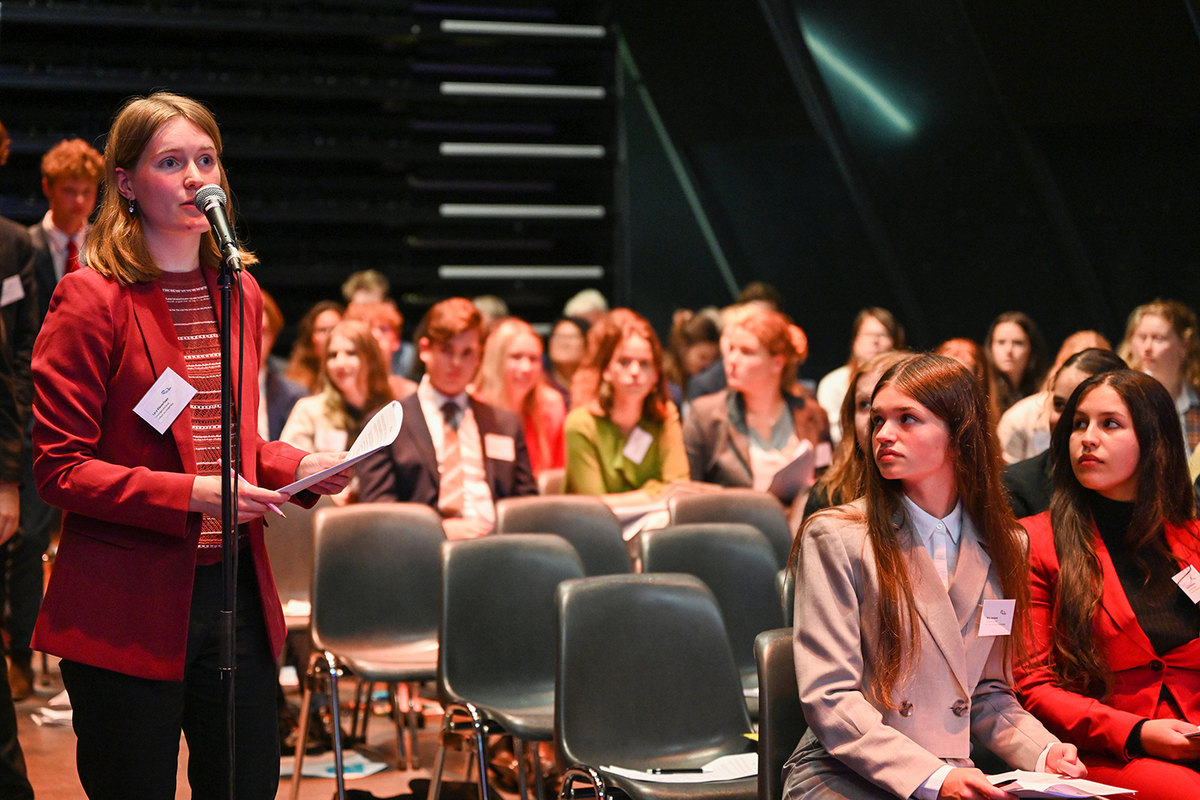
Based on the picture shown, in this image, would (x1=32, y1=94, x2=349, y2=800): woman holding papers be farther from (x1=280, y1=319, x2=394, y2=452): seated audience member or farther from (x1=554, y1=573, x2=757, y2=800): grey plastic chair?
(x1=280, y1=319, x2=394, y2=452): seated audience member

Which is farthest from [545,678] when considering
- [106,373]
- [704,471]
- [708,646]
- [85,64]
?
[85,64]

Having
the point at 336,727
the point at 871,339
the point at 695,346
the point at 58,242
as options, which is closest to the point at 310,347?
the point at 58,242

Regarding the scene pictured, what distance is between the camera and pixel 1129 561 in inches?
98.6

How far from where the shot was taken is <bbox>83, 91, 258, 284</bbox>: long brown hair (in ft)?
6.16

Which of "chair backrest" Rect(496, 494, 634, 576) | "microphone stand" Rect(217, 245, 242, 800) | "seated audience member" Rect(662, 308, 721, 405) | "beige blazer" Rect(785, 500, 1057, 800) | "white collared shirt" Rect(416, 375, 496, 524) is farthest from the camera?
"seated audience member" Rect(662, 308, 721, 405)

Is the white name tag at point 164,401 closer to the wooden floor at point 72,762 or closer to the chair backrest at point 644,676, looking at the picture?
the chair backrest at point 644,676

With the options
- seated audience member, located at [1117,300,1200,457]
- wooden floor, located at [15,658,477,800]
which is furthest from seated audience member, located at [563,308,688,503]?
seated audience member, located at [1117,300,1200,457]

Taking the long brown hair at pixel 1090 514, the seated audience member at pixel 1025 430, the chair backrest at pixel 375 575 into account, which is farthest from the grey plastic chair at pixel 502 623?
the seated audience member at pixel 1025 430

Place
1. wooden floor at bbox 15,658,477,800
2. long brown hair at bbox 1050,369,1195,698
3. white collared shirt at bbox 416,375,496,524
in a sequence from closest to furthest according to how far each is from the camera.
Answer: long brown hair at bbox 1050,369,1195,698, wooden floor at bbox 15,658,477,800, white collared shirt at bbox 416,375,496,524

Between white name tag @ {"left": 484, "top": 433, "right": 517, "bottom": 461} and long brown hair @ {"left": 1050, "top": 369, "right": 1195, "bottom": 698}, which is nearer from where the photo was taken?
long brown hair @ {"left": 1050, "top": 369, "right": 1195, "bottom": 698}

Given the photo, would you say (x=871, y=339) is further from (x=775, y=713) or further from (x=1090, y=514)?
(x=775, y=713)

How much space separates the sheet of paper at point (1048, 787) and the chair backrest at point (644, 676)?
854 millimetres

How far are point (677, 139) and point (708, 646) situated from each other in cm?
627

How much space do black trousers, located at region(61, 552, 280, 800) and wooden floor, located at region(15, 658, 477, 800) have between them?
1.43 metres
